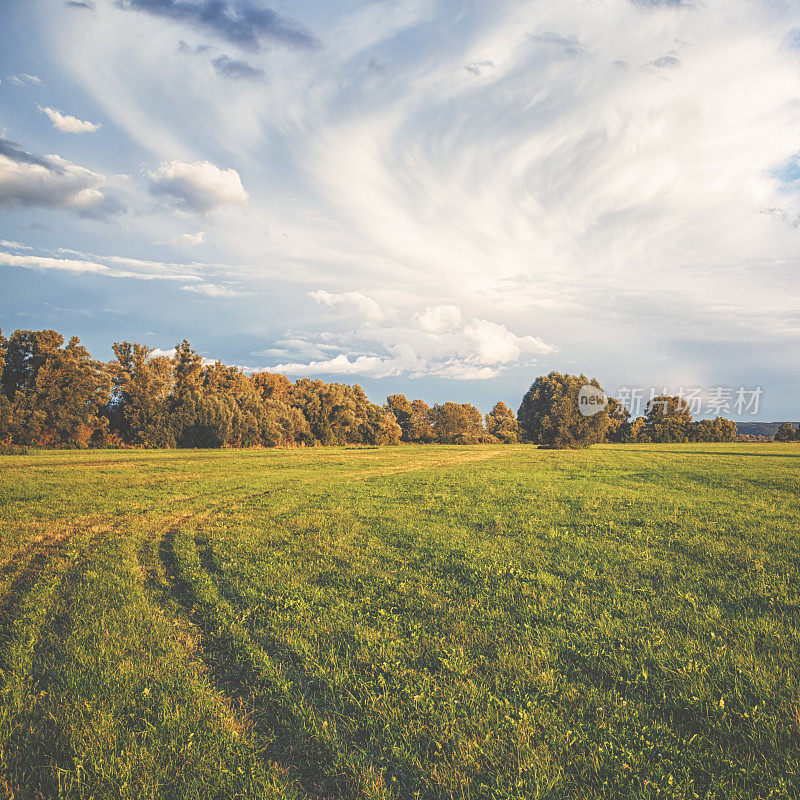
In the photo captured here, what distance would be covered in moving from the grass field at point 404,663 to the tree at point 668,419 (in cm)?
11755

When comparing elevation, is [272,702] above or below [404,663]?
below

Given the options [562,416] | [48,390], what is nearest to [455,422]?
[562,416]

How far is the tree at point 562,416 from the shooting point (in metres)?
61.1

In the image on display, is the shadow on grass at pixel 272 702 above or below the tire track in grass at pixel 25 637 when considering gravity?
above

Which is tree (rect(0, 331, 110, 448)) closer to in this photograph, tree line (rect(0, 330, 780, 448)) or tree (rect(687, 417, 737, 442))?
tree line (rect(0, 330, 780, 448))

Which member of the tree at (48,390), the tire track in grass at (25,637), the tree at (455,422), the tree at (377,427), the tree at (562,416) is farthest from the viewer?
the tree at (455,422)

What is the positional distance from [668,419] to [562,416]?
7199cm

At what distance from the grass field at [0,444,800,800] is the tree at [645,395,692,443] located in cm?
11755

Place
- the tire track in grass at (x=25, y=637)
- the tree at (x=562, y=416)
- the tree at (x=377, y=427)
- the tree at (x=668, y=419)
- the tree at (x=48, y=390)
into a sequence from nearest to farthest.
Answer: the tire track in grass at (x=25, y=637), the tree at (x=48, y=390), the tree at (x=562, y=416), the tree at (x=377, y=427), the tree at (x=668, y=419)

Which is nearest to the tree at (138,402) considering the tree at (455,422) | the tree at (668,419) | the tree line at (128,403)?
the tree line at (128,403)

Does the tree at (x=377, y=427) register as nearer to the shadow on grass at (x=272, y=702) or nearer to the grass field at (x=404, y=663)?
the grass field at (x=404, y=663)

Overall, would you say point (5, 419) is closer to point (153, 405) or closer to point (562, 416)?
point (153, 405)

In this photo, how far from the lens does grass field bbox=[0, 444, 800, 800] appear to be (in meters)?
4.08

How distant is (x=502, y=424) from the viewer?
129m
